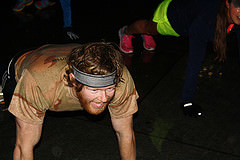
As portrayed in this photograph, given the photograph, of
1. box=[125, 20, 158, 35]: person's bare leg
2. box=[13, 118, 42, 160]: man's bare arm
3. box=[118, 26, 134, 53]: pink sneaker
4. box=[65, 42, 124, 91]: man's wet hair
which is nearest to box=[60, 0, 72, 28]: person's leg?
box=[118, 26, 134, 53]: pink sneaker

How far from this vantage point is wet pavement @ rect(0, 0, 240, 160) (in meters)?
2.79

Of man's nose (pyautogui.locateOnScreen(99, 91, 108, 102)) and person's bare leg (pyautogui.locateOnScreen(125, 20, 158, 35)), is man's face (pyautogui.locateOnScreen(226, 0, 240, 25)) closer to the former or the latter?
person's bare leg (pyautogui.locateOnScreen(125, 20, 158, 35))

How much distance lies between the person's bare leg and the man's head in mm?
1910

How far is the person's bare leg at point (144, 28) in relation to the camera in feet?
12.5

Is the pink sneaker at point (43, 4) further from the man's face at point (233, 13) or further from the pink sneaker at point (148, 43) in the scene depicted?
the man's face at point (233, 13)

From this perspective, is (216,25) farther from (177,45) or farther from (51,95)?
(177,45)

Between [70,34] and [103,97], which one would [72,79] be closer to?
[103,97]

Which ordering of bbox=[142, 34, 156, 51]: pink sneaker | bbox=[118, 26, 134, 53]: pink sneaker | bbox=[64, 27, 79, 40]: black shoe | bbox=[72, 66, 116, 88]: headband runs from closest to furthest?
bbox=[72, 66, 116, 88]: headband, bbox=[118, 26, 134, 53]: pink sneaker, bbox=[142, 34, 156, 51]: pink sneaker, bbox=[64, 27, 79, 40]: black shoe

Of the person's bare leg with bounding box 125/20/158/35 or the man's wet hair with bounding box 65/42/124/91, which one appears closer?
the man's wet hair with bounding box 65/42/124/91

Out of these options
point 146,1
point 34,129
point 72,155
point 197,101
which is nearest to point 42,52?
point 34,129

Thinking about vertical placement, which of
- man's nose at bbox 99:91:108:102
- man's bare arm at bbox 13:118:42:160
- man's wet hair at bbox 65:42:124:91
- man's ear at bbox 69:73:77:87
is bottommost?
man's bare arm at bbox 13:118:42:160

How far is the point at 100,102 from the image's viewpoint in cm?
197

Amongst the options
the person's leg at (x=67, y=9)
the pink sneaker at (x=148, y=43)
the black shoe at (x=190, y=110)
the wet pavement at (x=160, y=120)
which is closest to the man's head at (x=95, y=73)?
the wet pavement at (x=160, y=120)

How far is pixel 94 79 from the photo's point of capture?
1881 millimetres
